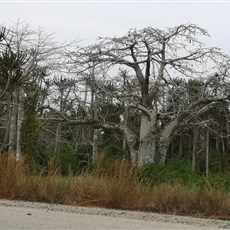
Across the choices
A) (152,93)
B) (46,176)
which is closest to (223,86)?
(152,93)

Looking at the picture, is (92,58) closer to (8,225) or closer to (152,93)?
(152,93)

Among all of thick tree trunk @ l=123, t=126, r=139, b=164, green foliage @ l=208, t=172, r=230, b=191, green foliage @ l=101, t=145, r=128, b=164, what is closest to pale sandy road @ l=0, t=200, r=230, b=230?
green foliage @ l=208, t=172, r=230, b=191

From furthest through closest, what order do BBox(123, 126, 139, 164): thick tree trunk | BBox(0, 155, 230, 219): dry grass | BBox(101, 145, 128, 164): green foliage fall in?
BBox(123, 126, 139, 164): thick tree trunk → BBox(101, 145, 128, 164): green foliage → BBox(0, 155, 230, 219): dry grass

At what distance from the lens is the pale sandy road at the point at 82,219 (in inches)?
287

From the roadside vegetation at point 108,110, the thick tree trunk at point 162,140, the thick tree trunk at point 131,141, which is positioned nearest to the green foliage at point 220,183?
the roadside vegetation at point 108,110

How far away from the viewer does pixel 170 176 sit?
13.5 m

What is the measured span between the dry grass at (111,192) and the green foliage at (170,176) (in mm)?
1101

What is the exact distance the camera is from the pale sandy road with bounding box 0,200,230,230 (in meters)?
7.29

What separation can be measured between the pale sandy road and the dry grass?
0.60 metres

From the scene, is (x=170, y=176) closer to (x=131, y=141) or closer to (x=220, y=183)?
(x=220, y=183)

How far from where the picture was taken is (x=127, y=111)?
22.2 m

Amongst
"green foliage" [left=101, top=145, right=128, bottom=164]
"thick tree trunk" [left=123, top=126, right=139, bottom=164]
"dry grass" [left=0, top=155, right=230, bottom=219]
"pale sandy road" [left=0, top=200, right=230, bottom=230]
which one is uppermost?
"thick tree trunk" [left=123, top=126, right=139, bottom=164]

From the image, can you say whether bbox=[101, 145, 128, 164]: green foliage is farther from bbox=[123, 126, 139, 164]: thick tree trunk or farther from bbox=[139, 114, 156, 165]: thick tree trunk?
bbox=[139, 114, 156, 165]: thick tree trunk

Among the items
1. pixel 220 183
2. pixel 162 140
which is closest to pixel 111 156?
pixel 162 140
